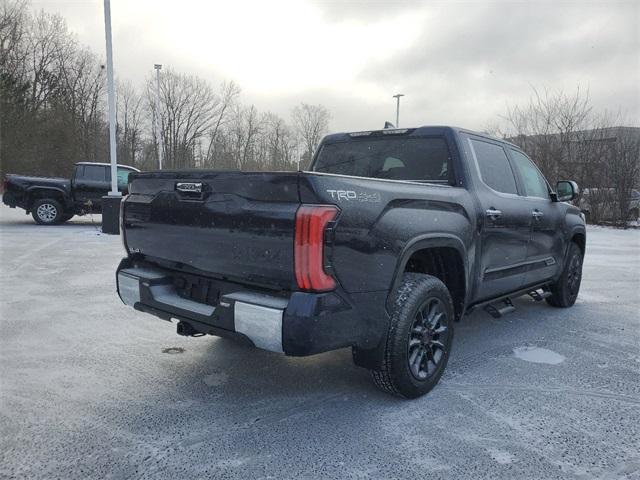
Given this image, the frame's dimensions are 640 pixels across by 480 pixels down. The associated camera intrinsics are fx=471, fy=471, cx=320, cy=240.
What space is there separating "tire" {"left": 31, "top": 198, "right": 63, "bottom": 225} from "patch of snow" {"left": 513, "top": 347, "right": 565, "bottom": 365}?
1327cm

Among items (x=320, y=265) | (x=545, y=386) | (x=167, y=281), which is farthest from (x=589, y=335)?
(x=167, y=281)

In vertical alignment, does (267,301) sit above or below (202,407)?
above

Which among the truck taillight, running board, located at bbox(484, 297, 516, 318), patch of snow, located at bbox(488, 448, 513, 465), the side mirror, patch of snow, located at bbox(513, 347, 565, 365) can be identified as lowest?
patch of snow, located at bbox(488, 448, 513, 465)

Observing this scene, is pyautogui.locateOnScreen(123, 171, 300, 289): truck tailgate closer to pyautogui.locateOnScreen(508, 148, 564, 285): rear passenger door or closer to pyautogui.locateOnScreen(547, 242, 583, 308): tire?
pyautogui.locateOnScreen(508, 148, 564, 285): rear passenger door

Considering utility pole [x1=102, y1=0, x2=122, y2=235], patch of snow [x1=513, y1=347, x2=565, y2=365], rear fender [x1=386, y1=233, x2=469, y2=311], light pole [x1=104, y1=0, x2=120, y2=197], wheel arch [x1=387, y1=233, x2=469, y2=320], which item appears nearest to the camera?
rear fender [x1=386, y1=233, x2=469, y2=311]

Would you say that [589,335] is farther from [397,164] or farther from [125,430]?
[125,430]

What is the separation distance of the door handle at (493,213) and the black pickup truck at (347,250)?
2 cm

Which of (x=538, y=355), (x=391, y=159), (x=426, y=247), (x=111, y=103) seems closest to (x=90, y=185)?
(x=111, y=103)

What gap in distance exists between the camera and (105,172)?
547 inches

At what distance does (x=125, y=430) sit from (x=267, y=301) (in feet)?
3.71

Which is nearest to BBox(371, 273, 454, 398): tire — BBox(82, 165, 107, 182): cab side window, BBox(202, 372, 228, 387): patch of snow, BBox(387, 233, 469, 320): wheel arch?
BBox(387, 233, 469, 320): wheel arch

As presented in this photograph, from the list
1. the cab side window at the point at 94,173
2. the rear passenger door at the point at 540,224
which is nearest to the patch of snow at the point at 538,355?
the rear passenger door at the point at 540,224

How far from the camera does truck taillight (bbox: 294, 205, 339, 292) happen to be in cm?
238

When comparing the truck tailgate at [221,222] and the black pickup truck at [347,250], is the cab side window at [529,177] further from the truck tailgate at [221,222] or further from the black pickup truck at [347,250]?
the truck tailgate at [221,222]
